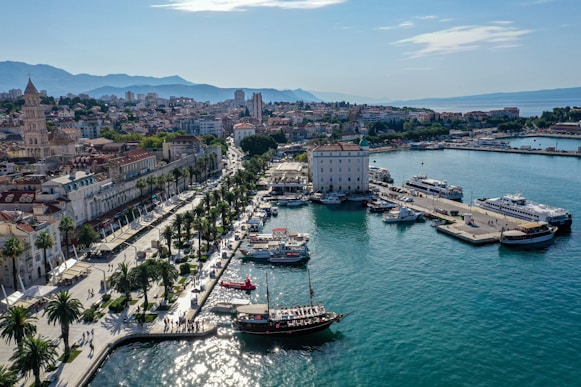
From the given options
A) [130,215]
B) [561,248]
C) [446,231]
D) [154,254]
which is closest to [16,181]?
[130,215]

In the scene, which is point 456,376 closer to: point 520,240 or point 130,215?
point 520,240

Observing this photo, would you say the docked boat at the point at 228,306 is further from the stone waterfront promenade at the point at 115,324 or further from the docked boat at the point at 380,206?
the docked boat at the point at 380,206

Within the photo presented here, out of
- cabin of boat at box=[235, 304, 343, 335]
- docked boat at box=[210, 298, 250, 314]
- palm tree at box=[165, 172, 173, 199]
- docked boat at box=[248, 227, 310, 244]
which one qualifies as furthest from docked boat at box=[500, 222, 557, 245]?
palm tree at box=[165, 172, 173, 199]

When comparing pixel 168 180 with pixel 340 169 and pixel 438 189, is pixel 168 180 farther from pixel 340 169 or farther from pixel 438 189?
pixel 438 189

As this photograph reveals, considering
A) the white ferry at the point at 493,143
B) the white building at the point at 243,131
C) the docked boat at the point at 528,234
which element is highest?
the white building at the point at 243,131

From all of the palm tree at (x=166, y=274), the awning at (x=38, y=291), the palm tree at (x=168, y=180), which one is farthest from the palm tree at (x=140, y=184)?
the awning at (x=38, y=291)

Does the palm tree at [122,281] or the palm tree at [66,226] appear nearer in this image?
the palm tree at [122,281]
